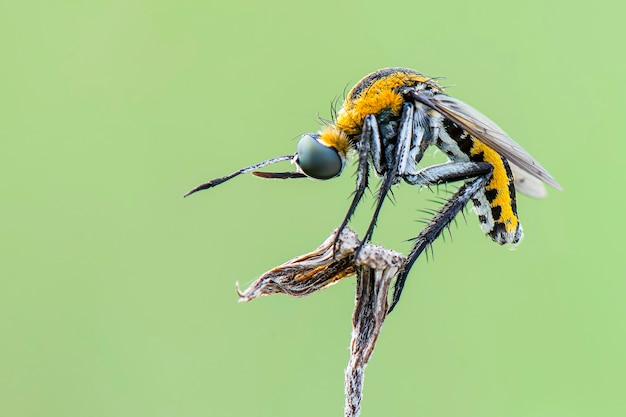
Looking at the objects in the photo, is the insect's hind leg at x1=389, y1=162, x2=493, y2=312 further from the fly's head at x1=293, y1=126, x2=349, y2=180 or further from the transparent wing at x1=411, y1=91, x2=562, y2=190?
the fly's head at x1=293, y1=126, x2=349, y2=180

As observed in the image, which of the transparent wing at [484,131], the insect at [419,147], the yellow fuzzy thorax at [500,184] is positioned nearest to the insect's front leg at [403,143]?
the insect at [419,147]

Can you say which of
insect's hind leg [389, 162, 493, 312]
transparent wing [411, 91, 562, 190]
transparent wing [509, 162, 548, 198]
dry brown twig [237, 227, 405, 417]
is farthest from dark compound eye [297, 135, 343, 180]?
transparent wing [509, 162, 548, 198]

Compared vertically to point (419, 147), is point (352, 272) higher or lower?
lower

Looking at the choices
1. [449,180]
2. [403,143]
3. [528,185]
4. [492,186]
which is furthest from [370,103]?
[528,185]

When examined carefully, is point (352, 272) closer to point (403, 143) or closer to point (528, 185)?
point (403, 143)

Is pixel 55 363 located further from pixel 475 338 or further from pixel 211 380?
pixel 475 338
